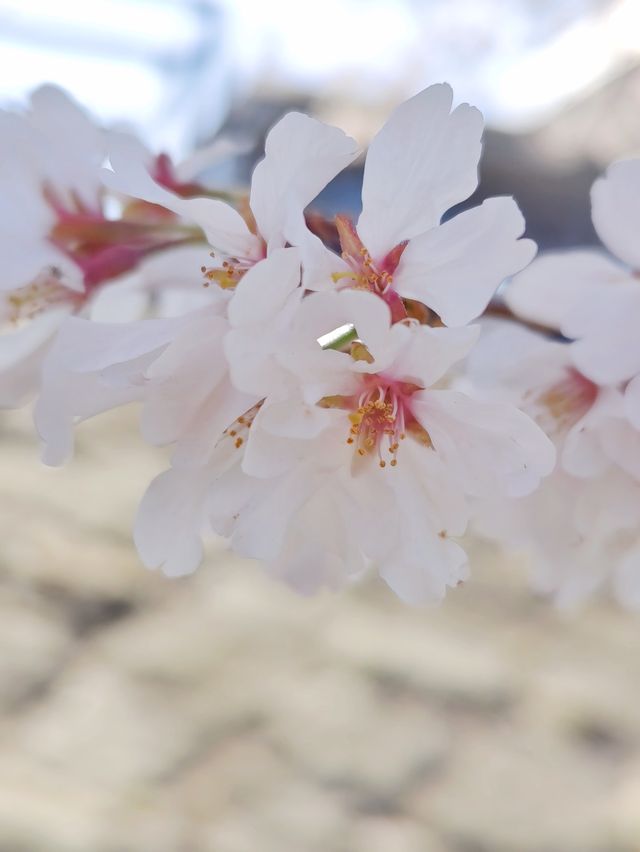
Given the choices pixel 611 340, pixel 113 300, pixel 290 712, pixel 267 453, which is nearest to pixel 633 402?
pixel 611 340

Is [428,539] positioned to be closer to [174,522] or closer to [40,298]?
[174,522]

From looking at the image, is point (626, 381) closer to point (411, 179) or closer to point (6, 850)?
point (411, 179)

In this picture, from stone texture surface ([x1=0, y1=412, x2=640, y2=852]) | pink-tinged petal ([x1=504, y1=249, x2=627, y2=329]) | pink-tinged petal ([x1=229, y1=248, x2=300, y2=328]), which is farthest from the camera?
stone texture surface ([x1=0, y1=412, x2=640, y2=852])

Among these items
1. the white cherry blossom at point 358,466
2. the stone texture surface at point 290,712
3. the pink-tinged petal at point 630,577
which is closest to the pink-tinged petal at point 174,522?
the white cherry blossom at point 358,466

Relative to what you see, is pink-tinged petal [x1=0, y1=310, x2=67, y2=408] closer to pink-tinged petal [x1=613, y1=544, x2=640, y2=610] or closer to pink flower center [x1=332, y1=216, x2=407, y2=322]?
pink flower center [x1=332, y1=216, x2=407, y2=322]

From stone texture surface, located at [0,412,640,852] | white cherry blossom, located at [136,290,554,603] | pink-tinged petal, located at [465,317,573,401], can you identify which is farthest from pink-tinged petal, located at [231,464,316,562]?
stone texture surface, located at [0,412,640,852]

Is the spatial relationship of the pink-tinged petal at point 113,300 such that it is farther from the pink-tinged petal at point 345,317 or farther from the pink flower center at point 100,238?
the pink-tinged petal at point 345,317

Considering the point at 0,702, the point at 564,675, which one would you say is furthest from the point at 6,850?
the point at 564,675
